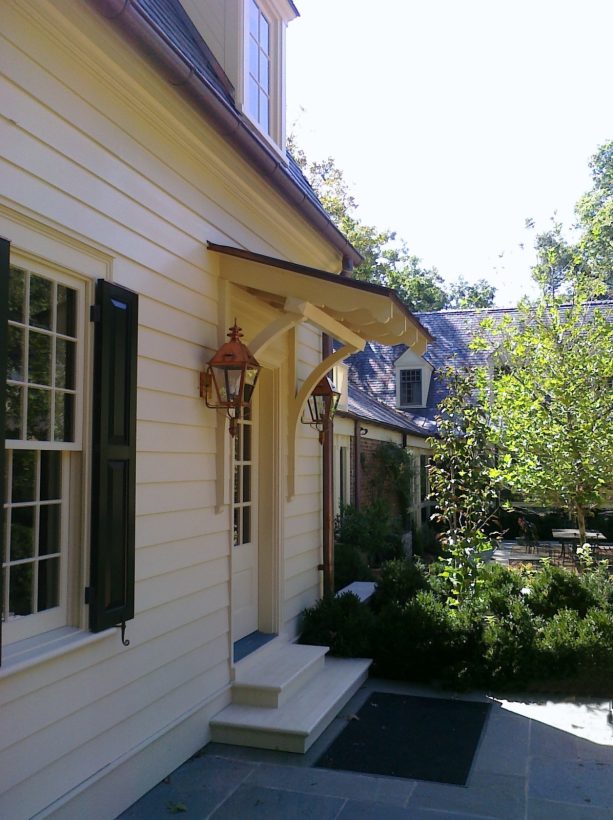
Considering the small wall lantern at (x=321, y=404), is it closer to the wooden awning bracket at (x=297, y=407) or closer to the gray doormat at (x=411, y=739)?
the wooden awning bracket at (x=297, y=407)

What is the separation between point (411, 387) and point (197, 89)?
1899 centimetres

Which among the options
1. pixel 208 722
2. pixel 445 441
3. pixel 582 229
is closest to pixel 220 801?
pixel 208 722

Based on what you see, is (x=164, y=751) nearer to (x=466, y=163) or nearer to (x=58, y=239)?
(x=58, y=239)

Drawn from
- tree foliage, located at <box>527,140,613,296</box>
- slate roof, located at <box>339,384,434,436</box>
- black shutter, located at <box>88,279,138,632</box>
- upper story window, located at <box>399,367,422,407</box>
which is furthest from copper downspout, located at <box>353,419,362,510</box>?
tree foliage, located at <box>527,140,613,296</box>

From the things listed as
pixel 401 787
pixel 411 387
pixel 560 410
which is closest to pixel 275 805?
pixel 401 787

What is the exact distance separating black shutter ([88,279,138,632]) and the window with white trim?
0.10m

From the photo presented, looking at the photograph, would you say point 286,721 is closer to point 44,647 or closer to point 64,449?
point 44,647

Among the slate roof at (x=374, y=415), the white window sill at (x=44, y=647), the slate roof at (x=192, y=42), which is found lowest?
the white window sill at (x=44, y=647)

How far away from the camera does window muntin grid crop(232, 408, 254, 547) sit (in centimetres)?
634

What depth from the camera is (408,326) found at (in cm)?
615

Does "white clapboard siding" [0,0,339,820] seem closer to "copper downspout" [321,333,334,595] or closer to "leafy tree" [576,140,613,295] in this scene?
"copper downspout" [321,333,334,595]

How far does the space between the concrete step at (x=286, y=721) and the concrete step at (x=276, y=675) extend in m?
0.05

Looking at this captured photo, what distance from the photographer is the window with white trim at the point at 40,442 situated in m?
3.31

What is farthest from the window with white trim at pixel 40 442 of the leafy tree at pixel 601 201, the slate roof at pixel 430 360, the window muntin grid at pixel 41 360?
the leafy tree at pixel 601 201
